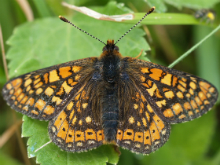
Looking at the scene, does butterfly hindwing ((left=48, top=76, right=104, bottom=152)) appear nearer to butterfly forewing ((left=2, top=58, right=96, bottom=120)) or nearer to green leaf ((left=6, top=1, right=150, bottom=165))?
butterfly forewing ((left=2, top=58, right=96, bottom=120))

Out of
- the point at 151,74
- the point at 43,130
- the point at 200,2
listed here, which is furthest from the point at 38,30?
the point at 200,2

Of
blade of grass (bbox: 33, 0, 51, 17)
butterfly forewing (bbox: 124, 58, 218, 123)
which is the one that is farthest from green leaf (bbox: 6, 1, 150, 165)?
butterfly forewing (bbox: 124, 58, 218, 123)

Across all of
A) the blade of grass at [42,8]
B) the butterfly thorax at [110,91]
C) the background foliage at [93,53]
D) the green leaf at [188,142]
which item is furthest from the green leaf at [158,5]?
the green leaf at [188,142]

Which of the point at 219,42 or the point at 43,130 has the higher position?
the point at 219,42

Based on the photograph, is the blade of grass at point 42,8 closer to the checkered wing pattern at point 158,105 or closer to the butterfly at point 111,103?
the butterfly at point 111,103

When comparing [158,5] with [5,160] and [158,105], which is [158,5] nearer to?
[158,105]

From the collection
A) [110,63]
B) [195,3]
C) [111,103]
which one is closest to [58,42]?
[110,63]

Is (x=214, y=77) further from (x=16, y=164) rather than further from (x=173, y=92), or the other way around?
(x=16, y=164)
